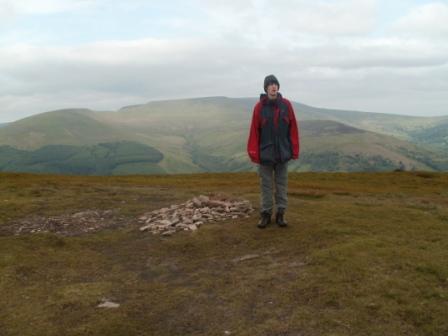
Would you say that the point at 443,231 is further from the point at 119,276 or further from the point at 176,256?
the point at 119,276

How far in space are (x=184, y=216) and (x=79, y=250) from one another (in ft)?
15.6

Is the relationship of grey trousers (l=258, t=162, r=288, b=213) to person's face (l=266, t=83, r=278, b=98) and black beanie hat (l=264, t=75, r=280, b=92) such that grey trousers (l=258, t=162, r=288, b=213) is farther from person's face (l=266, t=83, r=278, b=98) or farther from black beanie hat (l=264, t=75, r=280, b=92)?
black beanie hat (l=264, t=75, r=280, b=92)

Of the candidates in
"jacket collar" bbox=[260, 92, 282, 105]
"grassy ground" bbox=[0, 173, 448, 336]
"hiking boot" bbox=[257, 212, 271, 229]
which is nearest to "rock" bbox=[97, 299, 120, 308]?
"grassy ground" bbox=[0, 173, 448, 336]

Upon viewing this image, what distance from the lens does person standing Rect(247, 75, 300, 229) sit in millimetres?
15266

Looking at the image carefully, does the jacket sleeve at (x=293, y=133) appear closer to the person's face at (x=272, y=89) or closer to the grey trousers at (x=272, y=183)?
the grey trousers at (x=272, y=183)

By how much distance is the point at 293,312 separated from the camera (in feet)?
30.5

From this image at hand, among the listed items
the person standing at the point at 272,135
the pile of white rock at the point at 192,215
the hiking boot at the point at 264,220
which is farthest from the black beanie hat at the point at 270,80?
the pile of white rock at the point at 192,215

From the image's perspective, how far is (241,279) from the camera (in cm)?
1154

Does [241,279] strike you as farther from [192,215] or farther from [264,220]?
[192,215]

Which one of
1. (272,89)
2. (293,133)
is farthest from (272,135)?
(272,89)

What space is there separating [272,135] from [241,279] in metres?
5.84

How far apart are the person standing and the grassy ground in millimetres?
2238

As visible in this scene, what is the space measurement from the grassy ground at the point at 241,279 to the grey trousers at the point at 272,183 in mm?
971

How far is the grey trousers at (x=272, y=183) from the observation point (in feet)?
52.1
